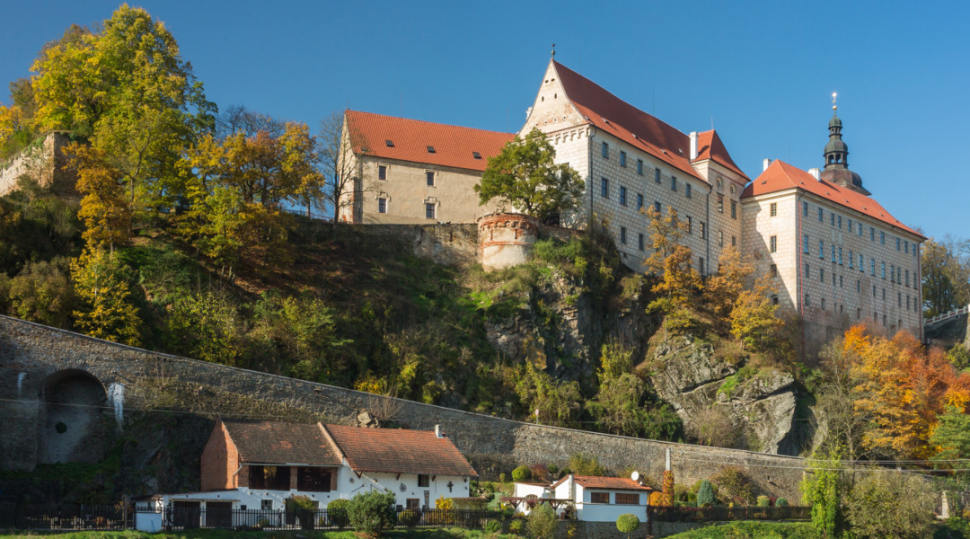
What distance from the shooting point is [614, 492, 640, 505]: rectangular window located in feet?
123

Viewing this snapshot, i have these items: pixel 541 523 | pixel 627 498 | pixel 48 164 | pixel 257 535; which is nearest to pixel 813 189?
pixel 627 498

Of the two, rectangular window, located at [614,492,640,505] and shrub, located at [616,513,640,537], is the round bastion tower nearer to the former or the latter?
rectangular window, located at [614,492,640,505]

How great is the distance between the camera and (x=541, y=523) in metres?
33.9

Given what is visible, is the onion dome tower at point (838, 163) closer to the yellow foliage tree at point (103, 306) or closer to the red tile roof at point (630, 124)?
the red tile roof at point (630, 124)

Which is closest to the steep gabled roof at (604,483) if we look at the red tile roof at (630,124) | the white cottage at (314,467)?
the white cottage at (314,467)

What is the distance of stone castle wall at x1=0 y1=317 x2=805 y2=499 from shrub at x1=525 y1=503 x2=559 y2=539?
5.22m

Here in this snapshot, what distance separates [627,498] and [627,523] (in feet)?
4.04

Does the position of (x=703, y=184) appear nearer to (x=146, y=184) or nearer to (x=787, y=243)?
(x=787, y=243)

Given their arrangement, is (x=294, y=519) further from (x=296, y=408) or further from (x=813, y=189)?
(x=813, y=189)

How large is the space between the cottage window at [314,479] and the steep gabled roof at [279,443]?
0.40 metres

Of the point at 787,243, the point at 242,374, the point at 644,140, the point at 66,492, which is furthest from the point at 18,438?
the point at 787,243

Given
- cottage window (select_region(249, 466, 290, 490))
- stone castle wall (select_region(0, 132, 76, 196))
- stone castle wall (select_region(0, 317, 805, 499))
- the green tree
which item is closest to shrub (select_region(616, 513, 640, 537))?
stone castle wall (select_region(0, 317, 805, 499))

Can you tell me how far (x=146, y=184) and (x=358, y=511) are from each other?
20107mm

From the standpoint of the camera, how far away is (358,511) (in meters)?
30.4
